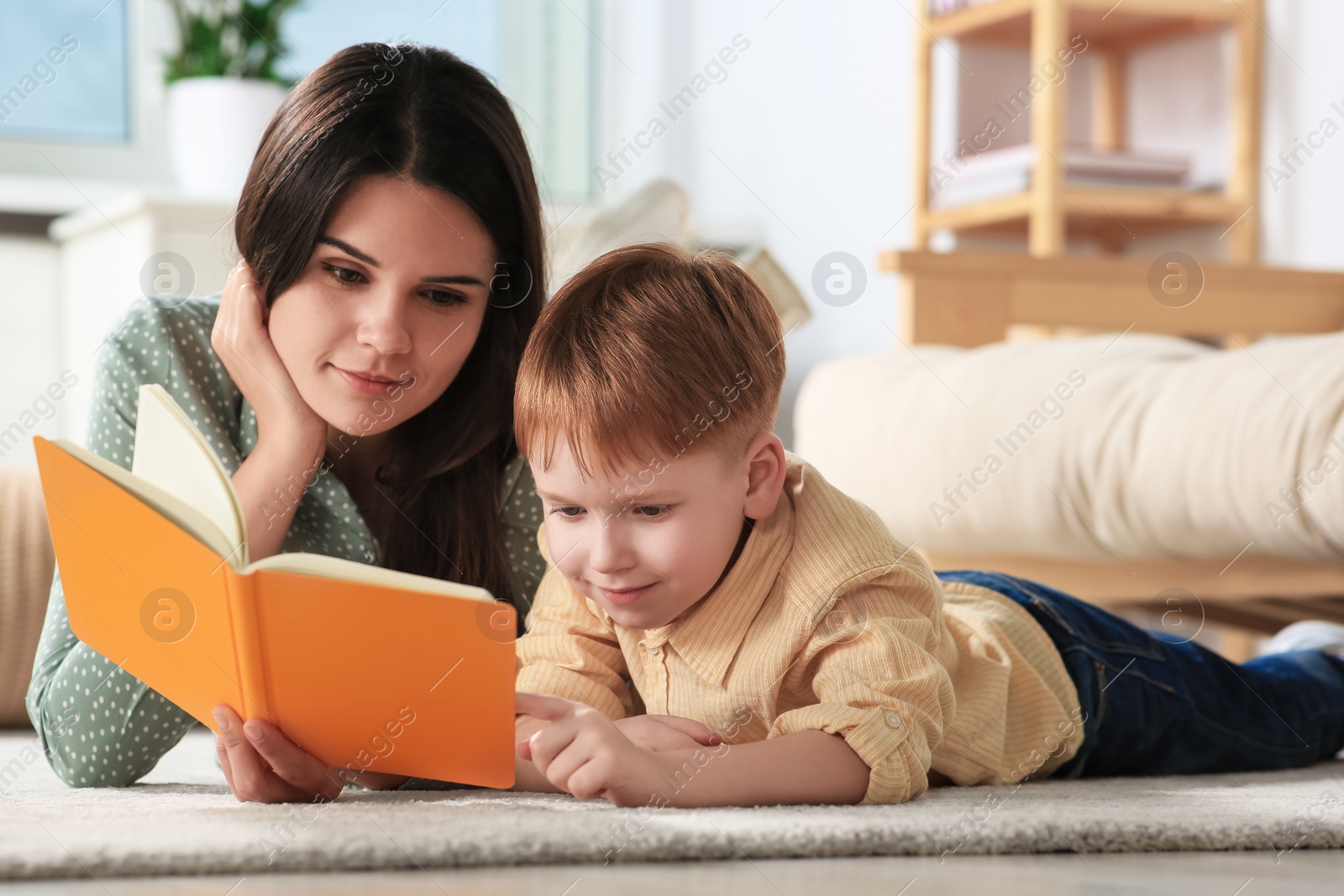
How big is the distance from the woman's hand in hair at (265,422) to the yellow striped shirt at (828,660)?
0.19 m

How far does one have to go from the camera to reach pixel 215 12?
2.81 metres

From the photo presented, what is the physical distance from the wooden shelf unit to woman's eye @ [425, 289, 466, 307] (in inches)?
62.1

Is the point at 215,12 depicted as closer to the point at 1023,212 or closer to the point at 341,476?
the point at 1023,212

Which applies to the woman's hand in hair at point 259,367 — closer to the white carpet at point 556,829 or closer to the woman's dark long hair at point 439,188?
the woman's dark long hair at point 439,188

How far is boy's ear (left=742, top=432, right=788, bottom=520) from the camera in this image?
34.5 inches

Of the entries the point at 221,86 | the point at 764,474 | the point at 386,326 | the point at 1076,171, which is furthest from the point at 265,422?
the point at 221,86

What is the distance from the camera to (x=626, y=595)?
85 centimetres

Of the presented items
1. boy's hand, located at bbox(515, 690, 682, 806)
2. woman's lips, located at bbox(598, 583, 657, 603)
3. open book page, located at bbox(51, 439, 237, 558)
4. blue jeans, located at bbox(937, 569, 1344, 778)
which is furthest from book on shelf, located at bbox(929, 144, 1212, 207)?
open book page, located at bbox(51, 439, 237, 558)

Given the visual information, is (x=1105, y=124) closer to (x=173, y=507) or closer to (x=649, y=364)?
(x=649, y=364)

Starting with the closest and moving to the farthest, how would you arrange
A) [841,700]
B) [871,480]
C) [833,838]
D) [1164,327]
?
[833,838] < [841,700] < [871,480] < [1164,327]

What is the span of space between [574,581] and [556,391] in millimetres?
123

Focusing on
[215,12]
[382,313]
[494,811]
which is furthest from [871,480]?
[215,12]

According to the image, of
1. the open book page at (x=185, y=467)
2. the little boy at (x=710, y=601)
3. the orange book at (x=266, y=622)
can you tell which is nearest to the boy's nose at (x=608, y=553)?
the little boy at (x=710, y=601)

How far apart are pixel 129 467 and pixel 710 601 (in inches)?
18.8
